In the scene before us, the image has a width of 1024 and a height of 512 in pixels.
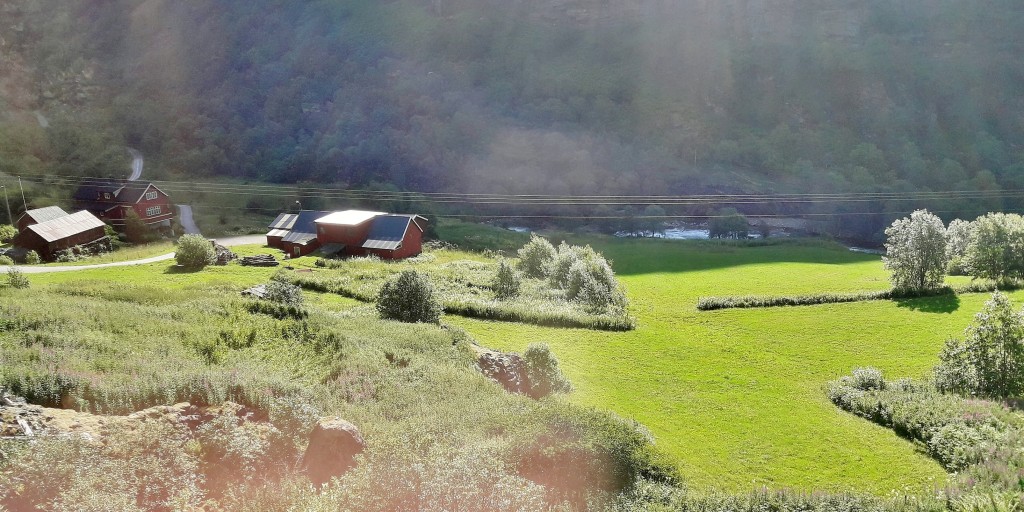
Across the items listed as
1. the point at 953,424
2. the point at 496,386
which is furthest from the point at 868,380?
the point at 496,386

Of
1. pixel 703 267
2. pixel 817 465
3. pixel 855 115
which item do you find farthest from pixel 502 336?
pixel 855 115

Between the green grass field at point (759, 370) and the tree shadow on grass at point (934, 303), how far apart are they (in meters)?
0.11

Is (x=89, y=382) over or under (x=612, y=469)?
over

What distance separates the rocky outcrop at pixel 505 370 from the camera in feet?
72.8

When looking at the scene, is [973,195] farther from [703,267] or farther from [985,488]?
[985,488]

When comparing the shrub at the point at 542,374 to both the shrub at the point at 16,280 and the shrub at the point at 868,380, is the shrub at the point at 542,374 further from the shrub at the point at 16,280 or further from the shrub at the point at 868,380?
the shrub at the point at 16,280

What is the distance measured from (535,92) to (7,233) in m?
111

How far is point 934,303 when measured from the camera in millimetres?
36438

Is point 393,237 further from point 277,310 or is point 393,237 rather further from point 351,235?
Answer: point 277,310

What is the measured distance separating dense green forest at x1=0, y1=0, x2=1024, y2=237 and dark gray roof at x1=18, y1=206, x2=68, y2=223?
165 feet

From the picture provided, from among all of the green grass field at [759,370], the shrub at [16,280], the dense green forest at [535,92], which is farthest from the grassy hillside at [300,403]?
the dense green forest at [535,92]

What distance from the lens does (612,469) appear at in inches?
558

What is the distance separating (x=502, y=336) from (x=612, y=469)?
55.1 ft

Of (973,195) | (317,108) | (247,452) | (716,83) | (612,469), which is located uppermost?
(716,83)
